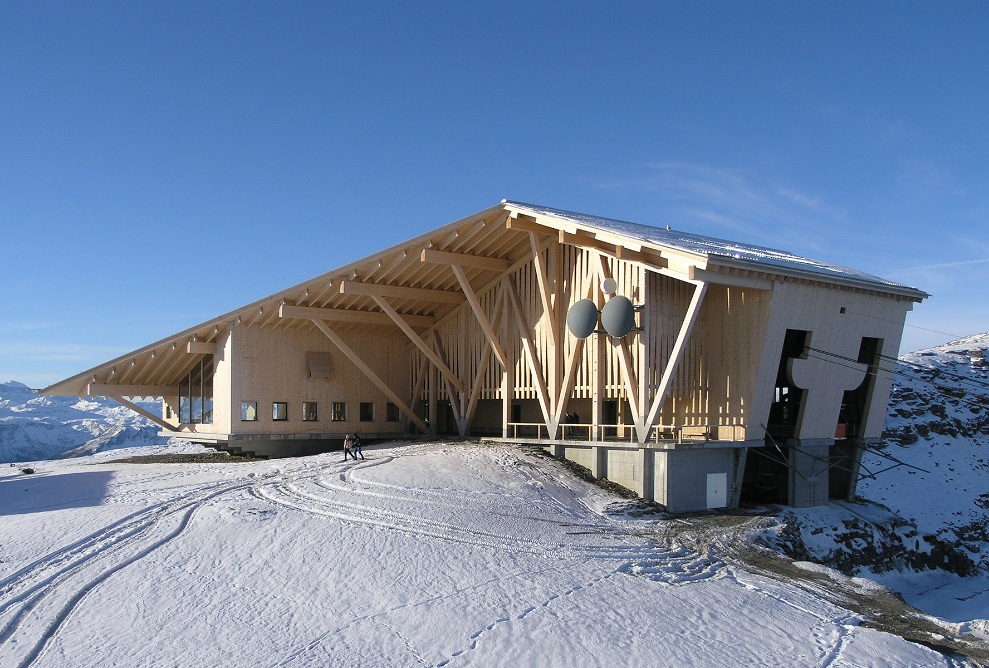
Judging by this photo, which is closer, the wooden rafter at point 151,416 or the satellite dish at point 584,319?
the satellite dish at point 584,319

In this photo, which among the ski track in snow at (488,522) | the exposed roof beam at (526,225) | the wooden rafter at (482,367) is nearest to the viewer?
the ski track in snow at (488,522)

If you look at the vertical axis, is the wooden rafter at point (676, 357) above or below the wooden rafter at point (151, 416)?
above

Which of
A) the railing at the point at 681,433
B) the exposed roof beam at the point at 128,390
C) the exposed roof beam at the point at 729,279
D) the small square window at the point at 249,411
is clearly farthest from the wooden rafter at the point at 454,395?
the exposed roof beam at the point at 729,279

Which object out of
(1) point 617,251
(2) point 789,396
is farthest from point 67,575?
(2) point 789,396

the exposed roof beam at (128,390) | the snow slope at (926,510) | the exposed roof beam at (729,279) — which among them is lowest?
the snow slope at (926,510)

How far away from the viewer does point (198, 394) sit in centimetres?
3531

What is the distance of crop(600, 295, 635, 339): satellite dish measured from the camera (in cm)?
2366

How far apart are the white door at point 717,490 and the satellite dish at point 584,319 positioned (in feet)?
18.0

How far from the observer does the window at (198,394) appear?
34.6m

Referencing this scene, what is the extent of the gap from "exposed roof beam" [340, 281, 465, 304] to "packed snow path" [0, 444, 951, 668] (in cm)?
987

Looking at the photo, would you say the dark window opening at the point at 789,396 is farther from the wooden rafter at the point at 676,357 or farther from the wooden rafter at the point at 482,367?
the wooden rafter at the point at 482,367

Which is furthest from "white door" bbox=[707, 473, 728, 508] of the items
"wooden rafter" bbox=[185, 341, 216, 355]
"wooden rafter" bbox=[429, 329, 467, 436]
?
"wooden rafter" bbox=[185, 341, 216, 355]

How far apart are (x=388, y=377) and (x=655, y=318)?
15.4 meters

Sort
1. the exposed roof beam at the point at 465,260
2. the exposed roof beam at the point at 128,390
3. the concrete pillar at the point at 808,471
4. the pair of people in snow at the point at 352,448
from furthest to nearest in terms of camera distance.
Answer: the exposed roof beam at the point at 128,390
the exposed roof beam at the point at 465,260
the pair of people in snow at the point at 352,448
the concrete pillar at the point at 808,471
